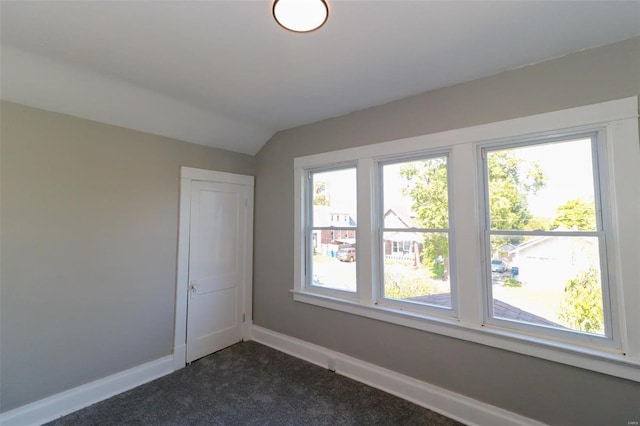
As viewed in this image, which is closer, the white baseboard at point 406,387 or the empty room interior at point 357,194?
the empty room interior at point 357,194

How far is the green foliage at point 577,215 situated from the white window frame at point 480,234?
0.28 ft

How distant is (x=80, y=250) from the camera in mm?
2295

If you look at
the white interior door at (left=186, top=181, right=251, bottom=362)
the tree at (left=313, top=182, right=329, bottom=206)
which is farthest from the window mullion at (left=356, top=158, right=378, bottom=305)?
the white interior door at (left=186, top=181, right=251, bottom=362)

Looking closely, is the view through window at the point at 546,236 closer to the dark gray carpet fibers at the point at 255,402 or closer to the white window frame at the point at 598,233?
the white window frame at the point at 598,233

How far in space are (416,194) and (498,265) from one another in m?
0.85

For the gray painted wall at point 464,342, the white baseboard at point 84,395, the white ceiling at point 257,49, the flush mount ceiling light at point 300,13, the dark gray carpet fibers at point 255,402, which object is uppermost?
the white ceiling at point 257,49

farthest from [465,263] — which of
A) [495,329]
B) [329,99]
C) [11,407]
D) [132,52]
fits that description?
[11,407]

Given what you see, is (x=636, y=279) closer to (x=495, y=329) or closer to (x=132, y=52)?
(x=495, y=329)

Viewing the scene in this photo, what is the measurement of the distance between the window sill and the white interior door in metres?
1.53

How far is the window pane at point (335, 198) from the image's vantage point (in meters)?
2.88

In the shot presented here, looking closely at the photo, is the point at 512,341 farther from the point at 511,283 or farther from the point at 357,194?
the point at 357,194

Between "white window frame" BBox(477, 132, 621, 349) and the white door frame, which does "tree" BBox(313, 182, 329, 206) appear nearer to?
the white door frame

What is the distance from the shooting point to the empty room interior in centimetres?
161

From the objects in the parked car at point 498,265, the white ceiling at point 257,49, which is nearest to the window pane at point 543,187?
the parked car at point 498,265
